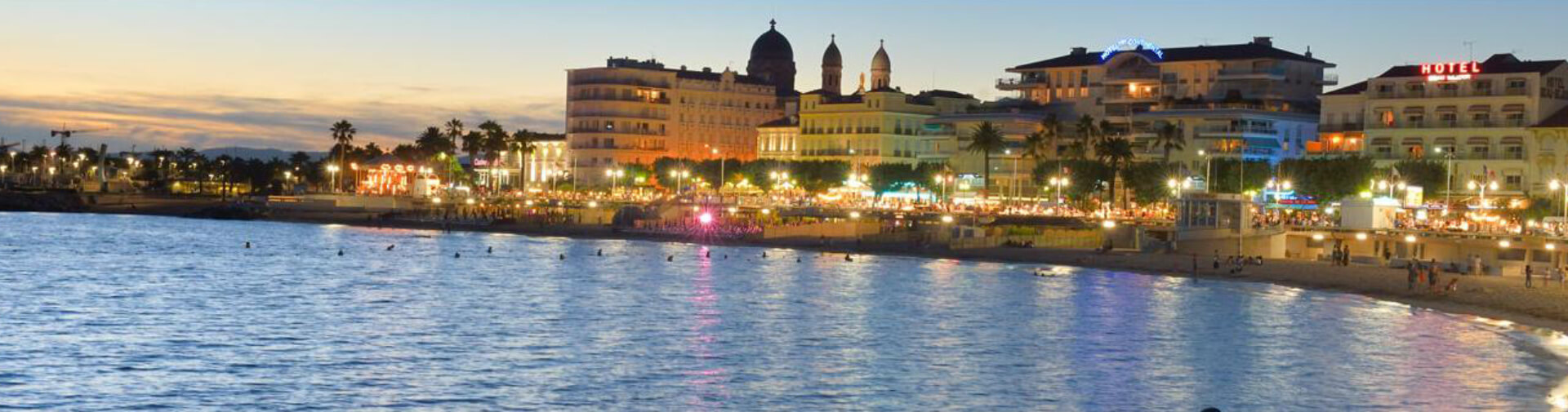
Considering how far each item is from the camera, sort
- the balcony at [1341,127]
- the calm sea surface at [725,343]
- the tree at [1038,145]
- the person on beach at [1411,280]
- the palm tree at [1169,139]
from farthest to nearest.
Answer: the tree at [1038,145], the palm tree at [1169,139], the balcony at [1341,127], the person on beach at [1411,280], the calm sea surface at [725,343]

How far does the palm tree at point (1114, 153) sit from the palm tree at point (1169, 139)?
2.82 metres

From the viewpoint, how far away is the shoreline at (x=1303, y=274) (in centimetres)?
6475

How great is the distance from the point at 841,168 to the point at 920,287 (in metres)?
91.0

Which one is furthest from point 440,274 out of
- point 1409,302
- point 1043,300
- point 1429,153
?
point 1429,153

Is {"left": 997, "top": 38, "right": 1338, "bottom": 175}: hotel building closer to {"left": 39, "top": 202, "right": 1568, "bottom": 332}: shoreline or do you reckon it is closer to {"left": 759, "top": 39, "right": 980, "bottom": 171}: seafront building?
{"left": 759, "top": 39, "right": 980, "bottom": 171}: seafront building

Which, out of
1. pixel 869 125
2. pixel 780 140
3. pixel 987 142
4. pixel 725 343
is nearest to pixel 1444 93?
pixel 987 142

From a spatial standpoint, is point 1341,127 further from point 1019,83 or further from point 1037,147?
point 1019,83

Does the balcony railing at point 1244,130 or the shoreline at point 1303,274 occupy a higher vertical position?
the balcony railing at point 1244,130

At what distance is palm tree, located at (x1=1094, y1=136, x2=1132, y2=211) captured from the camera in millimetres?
132875

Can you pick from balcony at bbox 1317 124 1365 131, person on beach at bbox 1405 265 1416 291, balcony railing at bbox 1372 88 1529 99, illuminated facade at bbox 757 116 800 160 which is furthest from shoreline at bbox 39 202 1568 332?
illuminated facade at bbox 757 116 800 160

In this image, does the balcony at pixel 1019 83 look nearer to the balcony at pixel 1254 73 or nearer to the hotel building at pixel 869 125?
the hotel building at pixel 869 125

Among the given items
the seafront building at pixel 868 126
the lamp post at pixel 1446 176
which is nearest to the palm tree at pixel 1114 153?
the lamp post at pixel 1446 176

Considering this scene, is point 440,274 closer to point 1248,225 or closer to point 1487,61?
point 1248,225

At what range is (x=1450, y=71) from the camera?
121000mm
